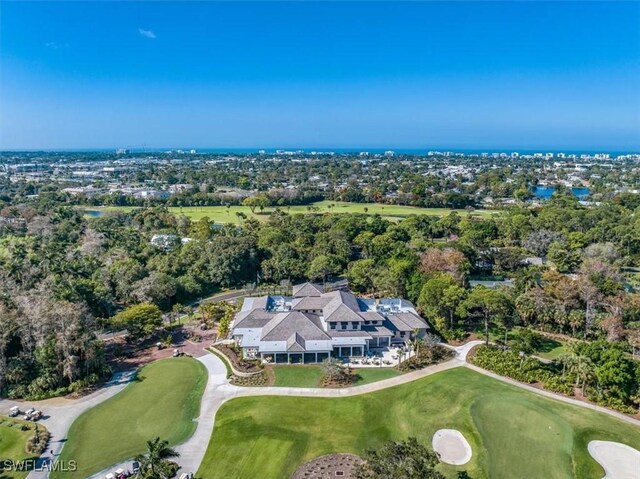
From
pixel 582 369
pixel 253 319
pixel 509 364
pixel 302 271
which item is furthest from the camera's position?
pixel 302 271

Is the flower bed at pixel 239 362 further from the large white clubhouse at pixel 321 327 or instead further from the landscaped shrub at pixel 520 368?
the landscaped shrub at pixel 520 368

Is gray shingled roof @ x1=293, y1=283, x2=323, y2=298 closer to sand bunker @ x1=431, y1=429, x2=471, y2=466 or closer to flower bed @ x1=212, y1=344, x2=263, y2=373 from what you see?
flower bed @ x1=212, y1=344, x2=263, y2=373

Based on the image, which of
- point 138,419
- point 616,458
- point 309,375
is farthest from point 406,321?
point 138,419

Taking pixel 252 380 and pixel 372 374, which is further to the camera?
pixel 372 374

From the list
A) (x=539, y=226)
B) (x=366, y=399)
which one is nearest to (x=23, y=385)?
(x=366, y=399)

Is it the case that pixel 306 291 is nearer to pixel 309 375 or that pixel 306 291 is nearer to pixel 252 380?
pixel 309 375

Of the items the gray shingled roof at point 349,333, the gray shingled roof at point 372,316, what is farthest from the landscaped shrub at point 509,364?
the gray shingled roof at point 349,333

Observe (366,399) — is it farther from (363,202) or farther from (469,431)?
(363,202)
